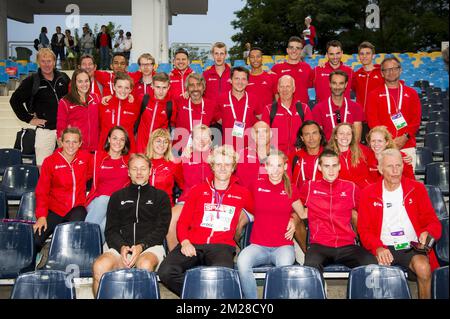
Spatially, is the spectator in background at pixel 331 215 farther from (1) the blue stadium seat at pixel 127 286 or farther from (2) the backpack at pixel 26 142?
(2) the backpack at pixel 26 142

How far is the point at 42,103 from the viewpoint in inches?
257

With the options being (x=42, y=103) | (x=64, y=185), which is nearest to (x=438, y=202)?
(x=64, y=185)

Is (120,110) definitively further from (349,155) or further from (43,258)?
(349,155)

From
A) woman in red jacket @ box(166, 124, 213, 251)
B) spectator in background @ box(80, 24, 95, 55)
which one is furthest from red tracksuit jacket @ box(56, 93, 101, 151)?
spectator in background @ box(80, 24, 95, 55)

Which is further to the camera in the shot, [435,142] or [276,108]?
[435,142]

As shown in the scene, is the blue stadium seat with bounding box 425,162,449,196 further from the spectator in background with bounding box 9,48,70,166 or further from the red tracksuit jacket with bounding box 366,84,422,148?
the spectator in background with bounding box 9,48,70,166

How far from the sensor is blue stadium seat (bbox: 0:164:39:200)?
6500 millimetres

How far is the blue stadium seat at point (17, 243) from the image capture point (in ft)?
16.1

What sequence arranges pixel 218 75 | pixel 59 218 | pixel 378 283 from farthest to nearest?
pixel 218 75 < pixel 59 218 < pixel 378 283

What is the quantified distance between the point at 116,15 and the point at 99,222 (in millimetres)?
18710

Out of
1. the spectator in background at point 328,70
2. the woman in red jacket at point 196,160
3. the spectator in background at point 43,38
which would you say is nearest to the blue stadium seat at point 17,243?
the woman in red jacket at point 196,160

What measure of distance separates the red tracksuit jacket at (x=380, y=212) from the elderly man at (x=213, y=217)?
0.90m

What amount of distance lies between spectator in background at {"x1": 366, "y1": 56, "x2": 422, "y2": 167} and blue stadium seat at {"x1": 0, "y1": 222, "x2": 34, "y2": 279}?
3570mm

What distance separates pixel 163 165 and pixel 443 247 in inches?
96.0
